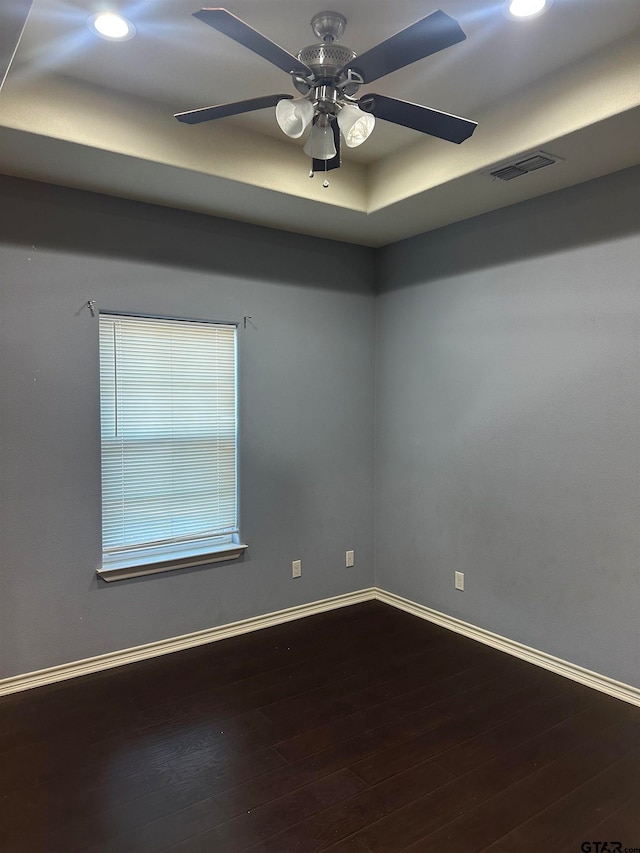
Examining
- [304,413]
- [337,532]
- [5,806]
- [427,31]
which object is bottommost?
[5,806]

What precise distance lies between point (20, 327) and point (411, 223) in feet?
7.90

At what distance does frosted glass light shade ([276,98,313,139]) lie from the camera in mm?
1821

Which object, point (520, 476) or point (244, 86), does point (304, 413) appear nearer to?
point (520, 476)

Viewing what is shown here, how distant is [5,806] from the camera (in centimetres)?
198

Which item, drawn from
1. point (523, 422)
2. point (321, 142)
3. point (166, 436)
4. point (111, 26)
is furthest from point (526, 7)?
point (166, 436)

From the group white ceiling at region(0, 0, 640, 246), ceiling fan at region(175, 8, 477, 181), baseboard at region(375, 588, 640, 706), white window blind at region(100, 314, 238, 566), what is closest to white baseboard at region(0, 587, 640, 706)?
baseboard at region(375, 588, 640, 706)

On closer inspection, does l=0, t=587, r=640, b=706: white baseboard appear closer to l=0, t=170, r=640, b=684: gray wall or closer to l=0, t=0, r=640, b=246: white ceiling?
l=0, t=170, r=640, b=684: gray wall

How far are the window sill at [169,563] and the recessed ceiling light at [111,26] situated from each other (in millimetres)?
2507

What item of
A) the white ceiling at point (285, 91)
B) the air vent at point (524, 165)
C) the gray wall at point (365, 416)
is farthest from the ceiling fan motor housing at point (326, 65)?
the gray wall at point (365, 416)

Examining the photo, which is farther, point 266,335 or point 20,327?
point 266,335

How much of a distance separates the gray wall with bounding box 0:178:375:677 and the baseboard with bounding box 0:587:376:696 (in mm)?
43

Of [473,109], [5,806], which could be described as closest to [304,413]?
[473,109]

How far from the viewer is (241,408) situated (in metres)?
3.56

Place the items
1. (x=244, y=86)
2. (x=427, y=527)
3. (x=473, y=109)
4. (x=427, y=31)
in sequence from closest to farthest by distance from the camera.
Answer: (x=427, y=31), (x=244, y=86), (x=473, y=109), (x=427, y=527)
